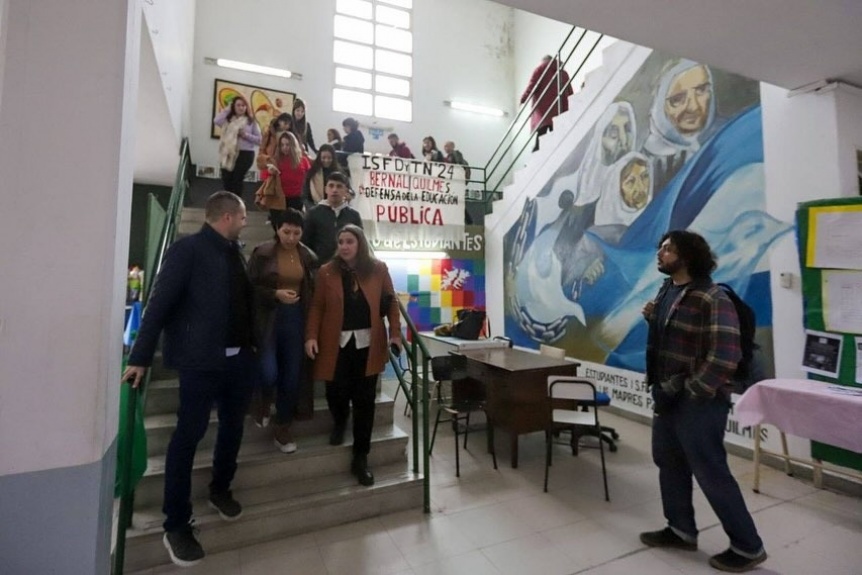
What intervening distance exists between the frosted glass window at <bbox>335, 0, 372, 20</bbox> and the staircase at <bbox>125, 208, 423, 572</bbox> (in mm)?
7950

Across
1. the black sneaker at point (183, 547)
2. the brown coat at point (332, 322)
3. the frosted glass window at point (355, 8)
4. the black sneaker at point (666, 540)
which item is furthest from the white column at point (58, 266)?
the frosted glass window at point (355, 8)

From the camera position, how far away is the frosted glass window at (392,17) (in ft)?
28.1

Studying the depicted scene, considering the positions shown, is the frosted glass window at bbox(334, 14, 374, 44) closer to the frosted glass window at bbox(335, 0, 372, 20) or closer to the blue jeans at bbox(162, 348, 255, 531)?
the frosted glass window at bbox(335, 0, 372, 20)

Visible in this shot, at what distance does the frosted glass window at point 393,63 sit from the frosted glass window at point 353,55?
15cm

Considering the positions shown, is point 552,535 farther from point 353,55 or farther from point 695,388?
point 353,55

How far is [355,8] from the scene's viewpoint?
328 inches

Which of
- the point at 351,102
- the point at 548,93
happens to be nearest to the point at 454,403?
the point at 548,93

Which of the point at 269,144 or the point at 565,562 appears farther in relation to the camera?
the point at 269,144

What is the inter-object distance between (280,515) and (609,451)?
2.87 metres

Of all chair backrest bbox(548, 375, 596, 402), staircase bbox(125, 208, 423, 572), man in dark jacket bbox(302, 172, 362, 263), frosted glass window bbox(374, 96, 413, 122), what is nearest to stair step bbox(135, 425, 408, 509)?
staircase bbox(125, 208, 423, 572)

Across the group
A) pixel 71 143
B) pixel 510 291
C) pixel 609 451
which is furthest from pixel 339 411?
pixel 510 291

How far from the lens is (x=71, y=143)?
1549mm

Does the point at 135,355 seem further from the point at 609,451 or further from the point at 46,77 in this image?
the point at 609,451

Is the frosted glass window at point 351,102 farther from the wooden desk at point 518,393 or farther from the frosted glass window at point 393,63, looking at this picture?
the wooden desk at point 518,393
